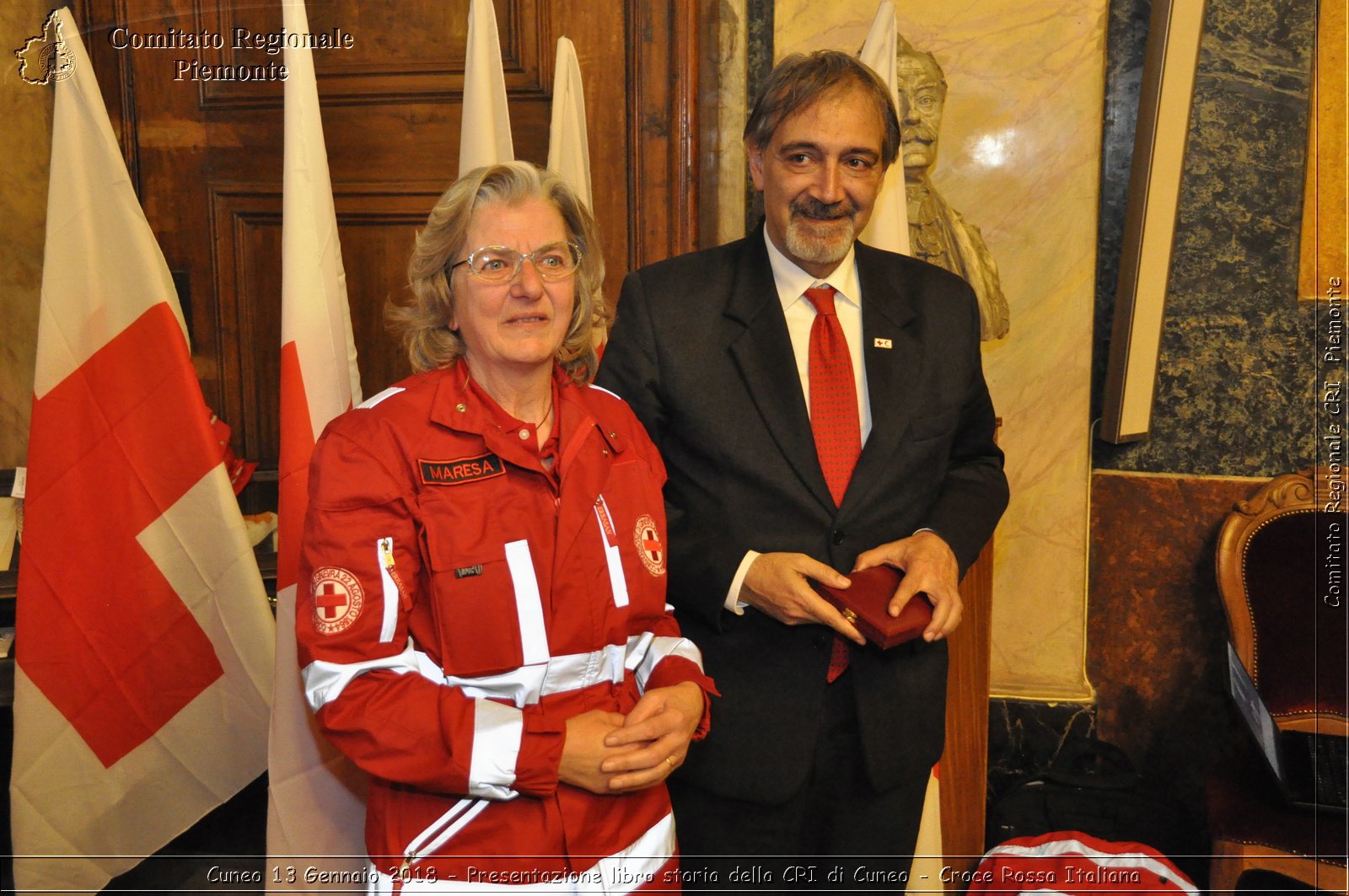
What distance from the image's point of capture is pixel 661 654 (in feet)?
5.12

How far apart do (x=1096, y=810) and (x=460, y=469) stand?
1.99 m

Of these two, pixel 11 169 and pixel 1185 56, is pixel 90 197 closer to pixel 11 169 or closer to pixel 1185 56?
pixel 11 169

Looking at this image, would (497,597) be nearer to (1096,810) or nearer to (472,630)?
(472,630)

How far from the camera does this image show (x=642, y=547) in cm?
154

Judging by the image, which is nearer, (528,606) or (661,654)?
(528,606)

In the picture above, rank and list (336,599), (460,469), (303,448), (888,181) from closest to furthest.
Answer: (336,599)
(460,469)
(303,448)
(888,181)

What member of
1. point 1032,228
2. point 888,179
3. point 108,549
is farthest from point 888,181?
point 108,549

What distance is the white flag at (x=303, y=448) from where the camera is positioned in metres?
1.91

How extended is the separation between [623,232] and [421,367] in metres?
1.52

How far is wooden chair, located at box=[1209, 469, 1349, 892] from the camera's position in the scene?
218 centimetres

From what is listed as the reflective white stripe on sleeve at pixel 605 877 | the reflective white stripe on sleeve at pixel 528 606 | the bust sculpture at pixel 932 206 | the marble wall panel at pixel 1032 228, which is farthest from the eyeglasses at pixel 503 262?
the marble wall panel at pixel 1032 228

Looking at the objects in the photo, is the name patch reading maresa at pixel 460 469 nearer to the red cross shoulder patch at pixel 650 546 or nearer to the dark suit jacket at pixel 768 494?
the red cross shoulder patch at pixel 650 546

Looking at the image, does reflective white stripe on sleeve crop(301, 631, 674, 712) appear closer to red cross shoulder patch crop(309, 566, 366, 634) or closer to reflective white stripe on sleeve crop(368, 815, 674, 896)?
red cross shoulder patch crop(309, 566, 366, 634)

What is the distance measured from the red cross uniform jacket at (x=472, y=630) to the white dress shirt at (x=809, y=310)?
1.59 feet
